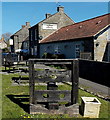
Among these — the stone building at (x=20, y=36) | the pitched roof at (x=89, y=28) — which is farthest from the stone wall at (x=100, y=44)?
the stone building at (x=20, y=36)

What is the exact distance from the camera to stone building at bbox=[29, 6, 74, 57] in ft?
95.7

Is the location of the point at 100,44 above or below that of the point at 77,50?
above

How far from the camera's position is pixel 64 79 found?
5.24 meters

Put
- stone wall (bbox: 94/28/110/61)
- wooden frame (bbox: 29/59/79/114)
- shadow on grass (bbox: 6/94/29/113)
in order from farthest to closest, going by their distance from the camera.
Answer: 1. stone wall (bbox: 94/28/110/61)
2. shadow on grass (bbox: 6/94/29/113)
3. wooden frame (bbox: 29/59/79/114)

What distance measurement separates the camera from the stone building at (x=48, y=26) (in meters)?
29.2

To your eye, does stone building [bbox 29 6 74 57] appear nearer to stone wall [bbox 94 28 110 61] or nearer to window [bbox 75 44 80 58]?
window [bbox 75 44 80 58]

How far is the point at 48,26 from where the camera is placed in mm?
29531

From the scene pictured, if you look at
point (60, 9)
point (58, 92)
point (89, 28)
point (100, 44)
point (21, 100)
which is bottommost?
point (21, 100)

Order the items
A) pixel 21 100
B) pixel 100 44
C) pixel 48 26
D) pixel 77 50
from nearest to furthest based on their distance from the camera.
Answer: pixel 21 100 < pixel 100 44 < pixel 77 50 < pixel 48 26

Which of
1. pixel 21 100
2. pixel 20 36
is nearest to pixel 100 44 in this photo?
pixel 21 100

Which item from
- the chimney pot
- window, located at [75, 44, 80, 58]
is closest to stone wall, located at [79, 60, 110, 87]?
window, located at [75, 44, 80, 58]

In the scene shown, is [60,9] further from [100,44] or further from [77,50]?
[100,44]

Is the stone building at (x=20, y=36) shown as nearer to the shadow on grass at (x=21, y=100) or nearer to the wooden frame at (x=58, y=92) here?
the shadow on grass at (x=21, y=100)

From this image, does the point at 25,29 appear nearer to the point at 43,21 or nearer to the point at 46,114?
the point at 43,21
